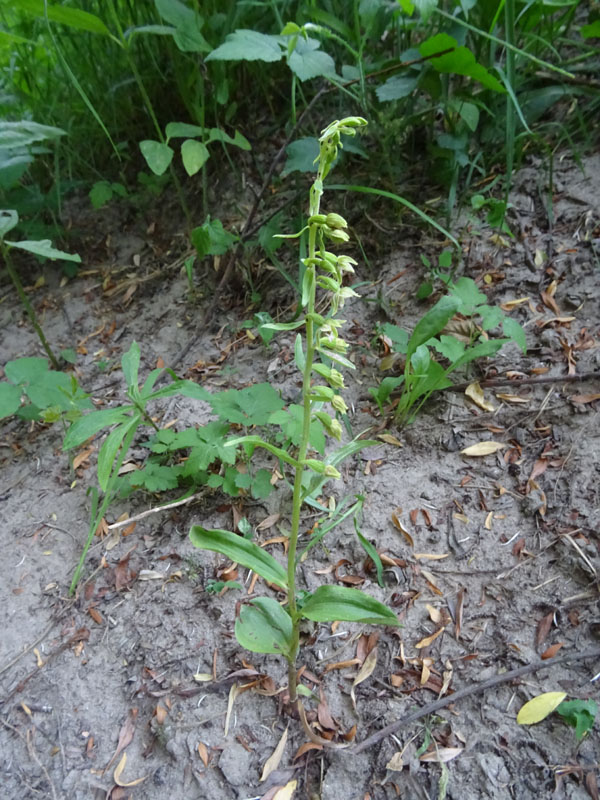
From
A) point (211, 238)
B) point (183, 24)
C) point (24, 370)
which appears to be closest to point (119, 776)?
point (24, 370)

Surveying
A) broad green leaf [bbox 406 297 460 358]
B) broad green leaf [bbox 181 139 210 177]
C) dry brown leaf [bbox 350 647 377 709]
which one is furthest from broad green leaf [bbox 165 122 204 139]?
dry brown leaf [bbox 350 647 377 709]

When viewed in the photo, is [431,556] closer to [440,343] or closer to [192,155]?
[440,343]

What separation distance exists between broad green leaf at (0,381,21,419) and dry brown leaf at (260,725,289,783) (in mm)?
1480

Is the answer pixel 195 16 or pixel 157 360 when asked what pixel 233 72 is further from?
pixel 157 360

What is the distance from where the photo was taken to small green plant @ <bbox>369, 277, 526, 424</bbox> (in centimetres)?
184

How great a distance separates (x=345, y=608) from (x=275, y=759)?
53 centimetres

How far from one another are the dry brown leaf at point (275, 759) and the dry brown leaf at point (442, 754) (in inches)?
14.3

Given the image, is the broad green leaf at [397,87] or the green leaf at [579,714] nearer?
the green leaf at [579,714]

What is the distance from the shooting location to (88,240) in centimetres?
305

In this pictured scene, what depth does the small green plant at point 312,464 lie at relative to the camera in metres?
1.01

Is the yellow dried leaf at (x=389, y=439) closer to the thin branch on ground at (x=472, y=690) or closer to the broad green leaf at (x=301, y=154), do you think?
the thin branch on ground at (x=472, y=690)

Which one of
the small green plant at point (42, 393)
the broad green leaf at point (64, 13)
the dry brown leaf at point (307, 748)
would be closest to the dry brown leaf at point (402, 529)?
the dry brown leaf at point (307, 748)

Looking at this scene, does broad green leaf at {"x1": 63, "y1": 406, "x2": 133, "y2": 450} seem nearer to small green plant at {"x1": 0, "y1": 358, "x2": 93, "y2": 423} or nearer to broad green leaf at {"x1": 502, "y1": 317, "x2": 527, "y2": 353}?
Answer: small green plant at {"x1": 0, "y1": 358, "x2": 93, "y2": 423}

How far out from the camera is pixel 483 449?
187 cm
